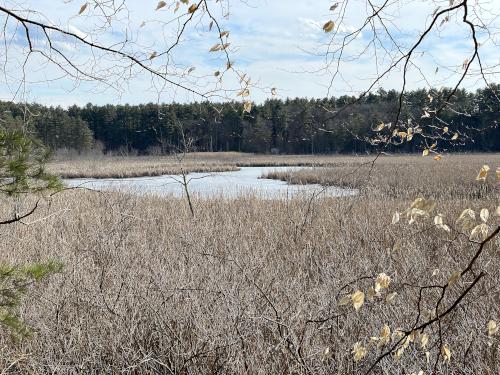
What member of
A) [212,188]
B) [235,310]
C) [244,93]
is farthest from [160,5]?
[212,188]

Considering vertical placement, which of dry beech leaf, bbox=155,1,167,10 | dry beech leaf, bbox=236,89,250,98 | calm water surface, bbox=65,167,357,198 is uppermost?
dry beech leaf, bbox=155,1,167,10

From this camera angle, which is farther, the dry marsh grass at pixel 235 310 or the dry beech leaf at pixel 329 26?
the dry marsh grass at pixel 235 310

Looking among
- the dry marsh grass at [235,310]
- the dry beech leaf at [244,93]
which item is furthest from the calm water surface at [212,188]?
the dry beech leaf at [244,93]

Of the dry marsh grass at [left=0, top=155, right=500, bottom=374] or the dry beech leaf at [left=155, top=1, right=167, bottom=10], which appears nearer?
the dry beech leaf at [left=155, top=1, right=167, bottom=10]

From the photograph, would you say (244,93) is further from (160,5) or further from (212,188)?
(212,188)

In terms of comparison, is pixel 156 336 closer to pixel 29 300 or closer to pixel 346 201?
pixel 29 300

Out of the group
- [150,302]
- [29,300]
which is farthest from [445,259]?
[29,300]

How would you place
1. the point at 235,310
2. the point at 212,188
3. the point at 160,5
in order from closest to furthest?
1. the point at 160,5
2. the point at 235,310
3. the point at 212,188

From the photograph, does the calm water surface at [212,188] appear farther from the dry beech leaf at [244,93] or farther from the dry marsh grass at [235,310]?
the dry beech leaf at [244,93]

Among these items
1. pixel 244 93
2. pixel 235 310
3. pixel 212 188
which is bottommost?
pixel 212 188

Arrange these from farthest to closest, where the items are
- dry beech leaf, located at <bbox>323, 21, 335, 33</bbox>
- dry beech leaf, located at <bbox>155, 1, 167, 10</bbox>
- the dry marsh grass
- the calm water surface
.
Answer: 1. the calm water surface
2. the dry marsh grass
3. dry beech leaf, located at <bbox>155, 1, 167, 10</bbox>
4. dry beech leaf, located at <bbox>323, 21, 335, 33</bbox>

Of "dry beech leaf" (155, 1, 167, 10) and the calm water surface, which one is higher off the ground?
"dry beech leaf" (155, 1, 167, 10)

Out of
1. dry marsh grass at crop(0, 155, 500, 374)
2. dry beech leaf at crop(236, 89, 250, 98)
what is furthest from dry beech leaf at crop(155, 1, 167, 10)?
dry marsh grass at crop(0, 155, 500, 374)

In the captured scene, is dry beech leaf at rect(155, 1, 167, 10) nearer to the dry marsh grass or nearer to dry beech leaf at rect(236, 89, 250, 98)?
dry beech leaf at rect(236, 89, 250, 98)
